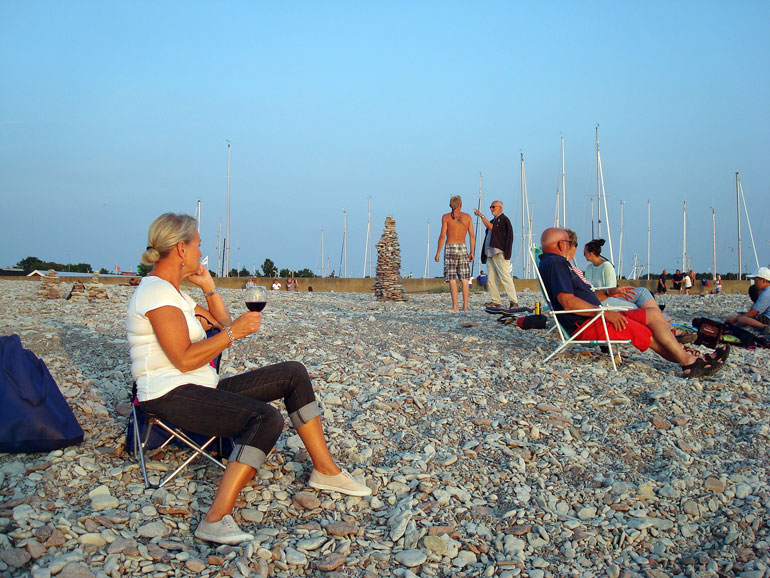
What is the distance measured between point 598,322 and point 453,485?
9.61 ft

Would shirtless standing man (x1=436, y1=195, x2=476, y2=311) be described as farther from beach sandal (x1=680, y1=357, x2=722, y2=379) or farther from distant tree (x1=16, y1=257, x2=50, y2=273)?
distant tree (x1=16, y1=257, x2=50, y2=273)

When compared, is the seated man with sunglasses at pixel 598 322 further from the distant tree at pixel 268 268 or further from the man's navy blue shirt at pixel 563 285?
the distant tree at pixel 268 268

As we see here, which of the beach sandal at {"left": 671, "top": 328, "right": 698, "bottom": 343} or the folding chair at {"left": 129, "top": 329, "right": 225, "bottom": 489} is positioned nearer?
the folding chair at {"left": 129, "top": 329, "right": 225, "bottom": 489}

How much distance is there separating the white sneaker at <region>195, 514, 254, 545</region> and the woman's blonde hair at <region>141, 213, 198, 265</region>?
1298 mm

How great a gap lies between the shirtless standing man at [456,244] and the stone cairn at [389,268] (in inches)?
183

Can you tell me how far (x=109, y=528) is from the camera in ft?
9.85

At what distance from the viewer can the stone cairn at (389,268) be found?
1619 centimetres

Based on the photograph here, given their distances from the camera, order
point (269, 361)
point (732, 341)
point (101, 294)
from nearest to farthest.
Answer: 1. point (269, 361)
2. point (732, 341)
3. point (101, 294)

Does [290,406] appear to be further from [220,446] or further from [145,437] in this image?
[145,437]

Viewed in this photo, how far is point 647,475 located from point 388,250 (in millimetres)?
12813

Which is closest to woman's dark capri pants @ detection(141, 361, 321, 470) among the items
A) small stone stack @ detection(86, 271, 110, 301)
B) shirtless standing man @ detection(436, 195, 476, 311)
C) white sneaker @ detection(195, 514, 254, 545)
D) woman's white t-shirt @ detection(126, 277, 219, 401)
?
woman's white t-shirt @ detection(126, 277, 219, 401)

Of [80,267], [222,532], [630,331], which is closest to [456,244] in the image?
[630,331]

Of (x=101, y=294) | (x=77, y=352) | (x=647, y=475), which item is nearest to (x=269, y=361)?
(x=77, y=352)

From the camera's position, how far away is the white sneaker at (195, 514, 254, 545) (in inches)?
112
